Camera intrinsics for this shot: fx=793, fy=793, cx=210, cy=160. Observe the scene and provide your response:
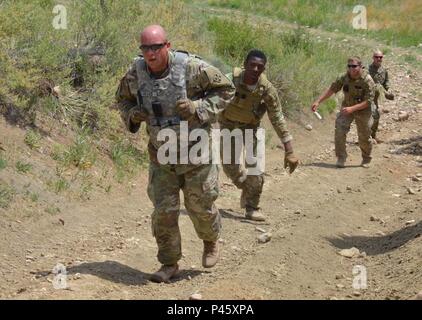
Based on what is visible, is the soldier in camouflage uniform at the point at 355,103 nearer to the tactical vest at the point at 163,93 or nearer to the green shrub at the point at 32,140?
the green shrub at the point at 32,140

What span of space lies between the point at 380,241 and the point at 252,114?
1.88 metres

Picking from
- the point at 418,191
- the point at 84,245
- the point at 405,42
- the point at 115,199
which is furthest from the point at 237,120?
the point at 405,42

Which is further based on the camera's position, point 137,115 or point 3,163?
point 3,163

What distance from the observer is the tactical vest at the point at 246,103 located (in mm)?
8148

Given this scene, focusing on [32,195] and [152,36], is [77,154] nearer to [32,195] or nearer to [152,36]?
[32,195]

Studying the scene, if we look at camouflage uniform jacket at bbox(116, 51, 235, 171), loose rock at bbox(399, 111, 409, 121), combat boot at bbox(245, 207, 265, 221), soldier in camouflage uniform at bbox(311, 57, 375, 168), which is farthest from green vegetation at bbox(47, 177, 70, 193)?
loose rock at bbox(399, 111, 409, 121)

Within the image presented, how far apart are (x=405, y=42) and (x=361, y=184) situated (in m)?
16.1

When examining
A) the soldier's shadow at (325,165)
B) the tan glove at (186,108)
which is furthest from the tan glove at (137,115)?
the soldier's shadow at (325,165)

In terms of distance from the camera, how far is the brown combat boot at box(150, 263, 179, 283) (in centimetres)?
625

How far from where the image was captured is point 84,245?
7242 mm

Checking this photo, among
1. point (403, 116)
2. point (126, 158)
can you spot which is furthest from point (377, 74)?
point (126, 158)

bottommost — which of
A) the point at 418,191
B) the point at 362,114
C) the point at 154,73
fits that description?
the point at 418,191

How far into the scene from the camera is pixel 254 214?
8.73 metres

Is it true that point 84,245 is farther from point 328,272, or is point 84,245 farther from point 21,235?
point 328,272
